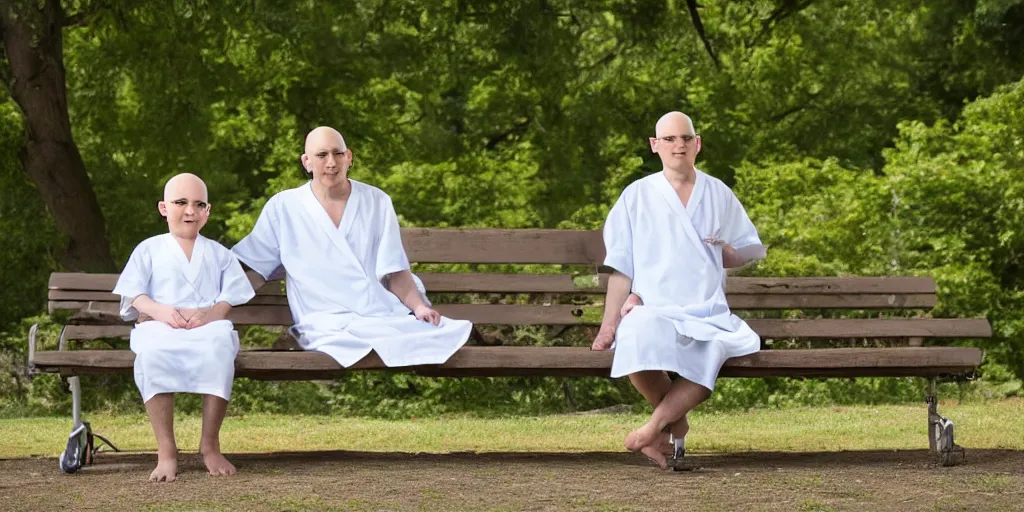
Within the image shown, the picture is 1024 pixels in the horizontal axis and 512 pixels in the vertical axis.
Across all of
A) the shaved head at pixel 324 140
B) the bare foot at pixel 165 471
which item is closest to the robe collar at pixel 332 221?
the shaved head at pixel 324 140

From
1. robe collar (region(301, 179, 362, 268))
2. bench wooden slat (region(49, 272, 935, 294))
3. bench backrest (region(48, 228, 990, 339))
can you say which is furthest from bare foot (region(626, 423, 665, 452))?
robe collar (region(301, 179, 362, 268))

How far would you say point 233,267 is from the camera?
659cm

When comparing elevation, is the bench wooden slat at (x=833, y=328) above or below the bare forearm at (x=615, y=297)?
below

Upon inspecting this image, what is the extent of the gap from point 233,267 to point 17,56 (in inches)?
277

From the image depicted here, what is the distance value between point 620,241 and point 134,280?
2.06 m

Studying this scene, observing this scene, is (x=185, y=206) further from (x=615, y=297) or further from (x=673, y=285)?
(x=673, y=285)

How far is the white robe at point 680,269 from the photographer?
626 centimetres

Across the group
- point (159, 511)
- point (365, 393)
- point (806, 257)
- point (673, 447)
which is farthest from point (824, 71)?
point (159, 511)

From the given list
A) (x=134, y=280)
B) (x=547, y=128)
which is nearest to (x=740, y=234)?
(x=134, y=280)

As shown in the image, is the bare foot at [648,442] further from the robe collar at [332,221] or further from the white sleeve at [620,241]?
the robe collar at [332,221]

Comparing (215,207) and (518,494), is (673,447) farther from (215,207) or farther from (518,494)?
(215,207)

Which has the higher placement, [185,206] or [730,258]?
[185,206]

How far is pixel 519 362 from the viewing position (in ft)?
20.8

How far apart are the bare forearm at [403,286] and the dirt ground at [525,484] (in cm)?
73
